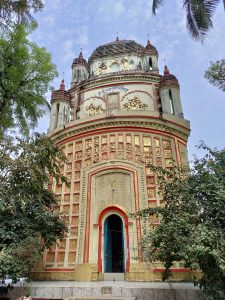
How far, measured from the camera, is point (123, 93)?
690 inches

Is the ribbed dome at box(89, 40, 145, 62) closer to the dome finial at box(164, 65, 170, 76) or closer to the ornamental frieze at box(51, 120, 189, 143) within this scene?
the dome finial at box(164, 65, 170, 76)

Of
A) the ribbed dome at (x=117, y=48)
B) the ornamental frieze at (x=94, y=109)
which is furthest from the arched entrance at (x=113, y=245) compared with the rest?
the ribbed dome at (x=117, y=48)

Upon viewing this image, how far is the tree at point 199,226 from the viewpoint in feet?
20.8

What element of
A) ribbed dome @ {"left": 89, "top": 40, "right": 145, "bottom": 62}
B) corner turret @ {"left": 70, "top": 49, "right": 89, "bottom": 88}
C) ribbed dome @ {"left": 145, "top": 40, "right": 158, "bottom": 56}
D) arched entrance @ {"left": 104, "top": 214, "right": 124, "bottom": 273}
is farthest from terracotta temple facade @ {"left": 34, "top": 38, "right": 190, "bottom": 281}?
ribbed dome @ {"left": 89, "top": 40, "right": 145, "bottom": 62}

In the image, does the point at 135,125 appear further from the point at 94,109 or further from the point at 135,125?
the point at 94,109

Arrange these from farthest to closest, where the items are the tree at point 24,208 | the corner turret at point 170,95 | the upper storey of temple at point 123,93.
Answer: the upper storey of temple at point 123,93
the corner turret at point 170,95
the tree at point 24,208

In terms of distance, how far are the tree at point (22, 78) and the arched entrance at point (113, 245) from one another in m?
6.71

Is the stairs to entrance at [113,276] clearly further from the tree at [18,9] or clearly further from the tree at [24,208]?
the tree at [18,9]

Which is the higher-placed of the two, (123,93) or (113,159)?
(123,93)

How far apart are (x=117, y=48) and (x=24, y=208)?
16463 millimetres

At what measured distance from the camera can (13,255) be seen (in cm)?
870

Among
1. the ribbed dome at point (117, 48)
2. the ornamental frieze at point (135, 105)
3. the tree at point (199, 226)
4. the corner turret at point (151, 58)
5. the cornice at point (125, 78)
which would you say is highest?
the ribbed dome at point (117, 48)

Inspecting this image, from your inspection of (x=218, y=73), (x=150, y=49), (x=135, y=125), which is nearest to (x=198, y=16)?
(x=218, y=73)

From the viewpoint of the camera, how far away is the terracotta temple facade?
12680mm
